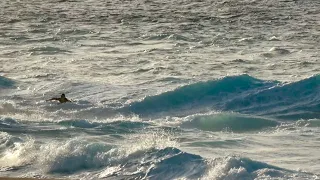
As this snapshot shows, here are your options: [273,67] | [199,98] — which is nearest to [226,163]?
[199,98]

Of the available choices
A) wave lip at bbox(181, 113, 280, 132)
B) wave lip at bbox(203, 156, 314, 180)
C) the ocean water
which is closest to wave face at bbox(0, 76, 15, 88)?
the ocean water

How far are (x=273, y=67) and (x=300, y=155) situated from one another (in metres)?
11.2

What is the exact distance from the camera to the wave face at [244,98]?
20.0 metres

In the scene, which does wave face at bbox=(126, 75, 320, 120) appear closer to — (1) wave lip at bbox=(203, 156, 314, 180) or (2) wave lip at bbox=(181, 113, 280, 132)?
(2) wave lip at bbox=(181, 113, 280, 132)

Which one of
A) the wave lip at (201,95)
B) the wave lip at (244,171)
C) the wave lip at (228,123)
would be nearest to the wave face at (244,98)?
the wave lip at (201,95)

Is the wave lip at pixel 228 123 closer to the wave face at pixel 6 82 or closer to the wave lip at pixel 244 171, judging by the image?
the wave lip at pixel 244 171

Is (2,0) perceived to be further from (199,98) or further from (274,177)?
(274,177)

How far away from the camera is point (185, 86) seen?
22094mm

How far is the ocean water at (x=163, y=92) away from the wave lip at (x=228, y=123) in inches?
1.1

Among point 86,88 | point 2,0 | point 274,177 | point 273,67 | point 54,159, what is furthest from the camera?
point 2,0

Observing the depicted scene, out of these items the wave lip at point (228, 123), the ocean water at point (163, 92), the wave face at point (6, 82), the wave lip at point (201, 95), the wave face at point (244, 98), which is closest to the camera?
the ocean water at point (163, 92)

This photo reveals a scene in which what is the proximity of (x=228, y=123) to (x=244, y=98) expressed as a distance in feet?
9.14

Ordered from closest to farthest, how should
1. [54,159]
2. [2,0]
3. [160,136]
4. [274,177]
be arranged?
[274,177] → [54,159] → [160,136] → [2,0]

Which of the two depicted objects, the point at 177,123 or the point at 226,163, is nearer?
the point at 226,163
